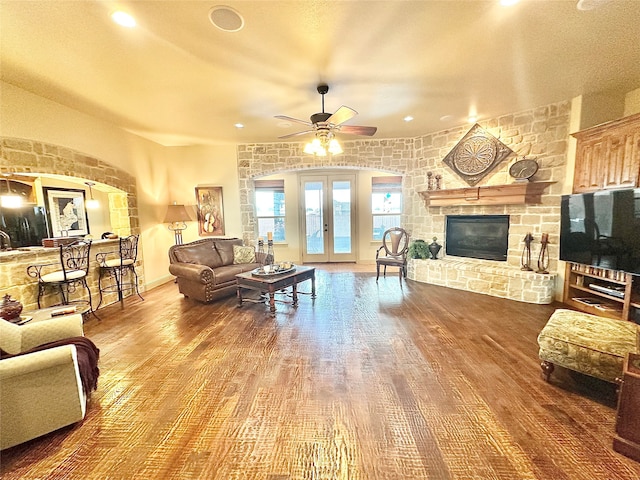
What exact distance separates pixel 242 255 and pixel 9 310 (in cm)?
296

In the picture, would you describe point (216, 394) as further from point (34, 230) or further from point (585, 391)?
point (34, 230)

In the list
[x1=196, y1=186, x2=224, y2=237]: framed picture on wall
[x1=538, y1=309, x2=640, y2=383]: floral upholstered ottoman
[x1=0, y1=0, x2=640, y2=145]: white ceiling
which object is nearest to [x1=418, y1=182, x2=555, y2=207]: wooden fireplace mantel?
[x1=0, y1=0, x2=640, y2=145]: white ceiling

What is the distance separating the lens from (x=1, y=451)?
159 centimetres

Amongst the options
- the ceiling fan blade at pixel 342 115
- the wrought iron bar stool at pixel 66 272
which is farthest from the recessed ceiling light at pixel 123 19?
the wrought iron bar stool at pixel 66 272

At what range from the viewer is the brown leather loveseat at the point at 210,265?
13.2 feet

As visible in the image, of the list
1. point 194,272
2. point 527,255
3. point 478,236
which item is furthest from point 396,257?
point 194,272

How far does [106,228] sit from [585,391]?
774cm

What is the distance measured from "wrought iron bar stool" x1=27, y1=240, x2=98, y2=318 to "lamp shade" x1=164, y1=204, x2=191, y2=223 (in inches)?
65.7

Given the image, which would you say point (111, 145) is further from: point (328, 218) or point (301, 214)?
point (328, 218)

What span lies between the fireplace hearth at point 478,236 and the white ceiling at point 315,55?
1.82m

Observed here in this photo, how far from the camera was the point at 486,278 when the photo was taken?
4324mm

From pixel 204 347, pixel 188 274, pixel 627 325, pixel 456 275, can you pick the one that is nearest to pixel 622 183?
pixel 627 325

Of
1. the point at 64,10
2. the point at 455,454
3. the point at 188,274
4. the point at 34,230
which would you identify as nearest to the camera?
the point at 455,454

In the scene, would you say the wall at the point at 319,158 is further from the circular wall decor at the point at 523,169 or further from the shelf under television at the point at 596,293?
the shelf under television at the point at 596,293
